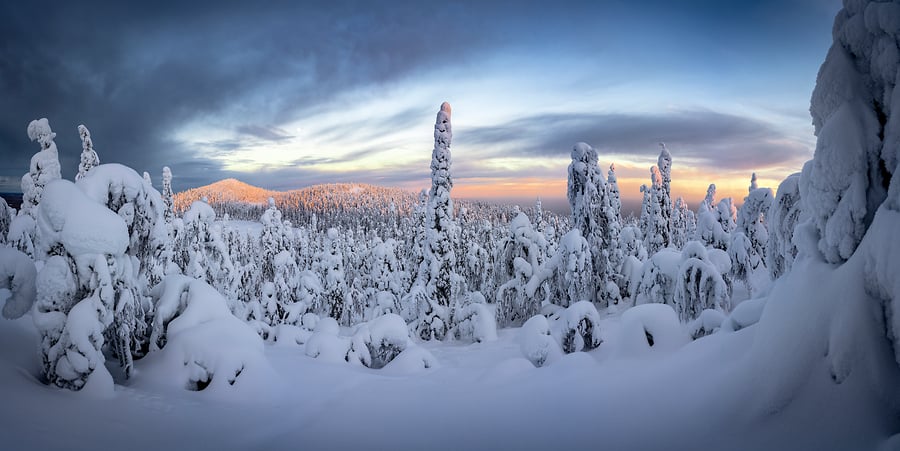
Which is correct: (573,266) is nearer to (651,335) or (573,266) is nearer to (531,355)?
(531,355)

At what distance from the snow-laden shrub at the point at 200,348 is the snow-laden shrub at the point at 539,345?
636 cm

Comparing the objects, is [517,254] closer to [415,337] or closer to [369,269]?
[415,337]

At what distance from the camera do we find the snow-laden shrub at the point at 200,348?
7.33m

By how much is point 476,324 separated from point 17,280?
14475 mm

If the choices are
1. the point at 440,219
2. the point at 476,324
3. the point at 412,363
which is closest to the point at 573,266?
the point at 476,324

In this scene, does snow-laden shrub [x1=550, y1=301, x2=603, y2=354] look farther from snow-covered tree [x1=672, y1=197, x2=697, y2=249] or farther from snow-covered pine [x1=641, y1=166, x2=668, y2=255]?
snow-covered tree [x1=672, y1=197, x2=697, y2=249]

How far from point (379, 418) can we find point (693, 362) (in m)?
5.10

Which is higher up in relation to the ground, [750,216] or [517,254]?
[750,216]

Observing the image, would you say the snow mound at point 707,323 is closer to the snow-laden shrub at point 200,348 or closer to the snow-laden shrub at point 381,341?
the snow-laden shrub at point 381,341

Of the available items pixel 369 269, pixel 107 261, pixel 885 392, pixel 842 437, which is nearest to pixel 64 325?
pixel 107 261

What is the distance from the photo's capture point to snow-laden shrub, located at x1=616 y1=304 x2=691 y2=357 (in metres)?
7.14

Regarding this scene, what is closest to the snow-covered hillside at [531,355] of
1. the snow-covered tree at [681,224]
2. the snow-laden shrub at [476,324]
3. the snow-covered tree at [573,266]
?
the snow-laden shrub at [476,324]

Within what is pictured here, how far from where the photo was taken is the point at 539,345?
10234 millimetres

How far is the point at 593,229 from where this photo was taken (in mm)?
→ 23609
